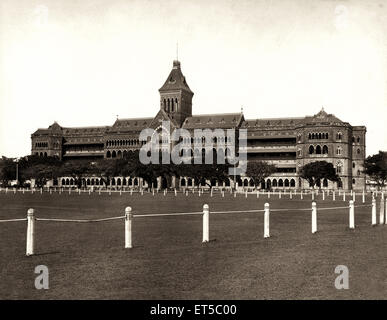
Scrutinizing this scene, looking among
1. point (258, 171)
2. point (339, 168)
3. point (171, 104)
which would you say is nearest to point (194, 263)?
point (258, 171)

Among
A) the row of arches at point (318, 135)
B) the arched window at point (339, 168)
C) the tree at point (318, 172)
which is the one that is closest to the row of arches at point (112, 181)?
the row of arches at point (318, 135)

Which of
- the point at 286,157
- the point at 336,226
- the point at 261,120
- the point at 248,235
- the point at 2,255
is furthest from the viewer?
the point at 261,120

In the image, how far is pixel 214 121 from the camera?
11831cm

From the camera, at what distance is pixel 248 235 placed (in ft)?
54.1

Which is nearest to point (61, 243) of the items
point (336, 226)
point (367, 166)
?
point (336, 226)

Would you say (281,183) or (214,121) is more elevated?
(214,121)

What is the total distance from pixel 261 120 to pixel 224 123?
8610mm

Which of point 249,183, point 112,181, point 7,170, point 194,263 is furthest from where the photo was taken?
point 112,181

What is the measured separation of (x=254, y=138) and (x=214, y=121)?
10.1 m

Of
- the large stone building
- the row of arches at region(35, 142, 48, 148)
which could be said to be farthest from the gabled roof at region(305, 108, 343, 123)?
the row of arches at region(35, 142, 48, 148)

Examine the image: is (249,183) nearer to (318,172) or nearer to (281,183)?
(281,183)

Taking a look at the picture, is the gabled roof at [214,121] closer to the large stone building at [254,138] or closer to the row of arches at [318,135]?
the large stone building at [254,138]

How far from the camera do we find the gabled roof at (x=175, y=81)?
397 feet
